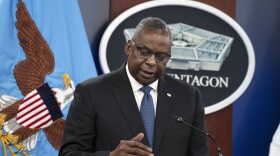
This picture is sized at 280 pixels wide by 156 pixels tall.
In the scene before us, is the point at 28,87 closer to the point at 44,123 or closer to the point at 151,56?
the point at 44,123

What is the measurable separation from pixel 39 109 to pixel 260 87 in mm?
1713

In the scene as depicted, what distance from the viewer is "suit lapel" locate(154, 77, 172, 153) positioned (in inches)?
78.9

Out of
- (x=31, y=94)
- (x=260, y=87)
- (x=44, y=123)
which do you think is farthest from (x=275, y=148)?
(x=31, y=94)

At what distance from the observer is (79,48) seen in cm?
316

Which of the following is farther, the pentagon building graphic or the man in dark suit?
the pentagon building graphic

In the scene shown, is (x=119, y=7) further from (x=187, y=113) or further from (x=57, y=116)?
(x=187, y=113)

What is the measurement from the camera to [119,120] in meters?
2.00

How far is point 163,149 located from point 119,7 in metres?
1.71

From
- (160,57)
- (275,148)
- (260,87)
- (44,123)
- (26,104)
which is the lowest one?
(275,148)

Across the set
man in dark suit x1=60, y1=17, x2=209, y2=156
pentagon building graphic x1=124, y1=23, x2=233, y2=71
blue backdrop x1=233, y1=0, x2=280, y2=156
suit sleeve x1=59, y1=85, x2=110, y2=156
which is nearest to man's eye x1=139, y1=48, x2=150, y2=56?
man in dark suit x1=60, y1=17, x2=209, y2=156

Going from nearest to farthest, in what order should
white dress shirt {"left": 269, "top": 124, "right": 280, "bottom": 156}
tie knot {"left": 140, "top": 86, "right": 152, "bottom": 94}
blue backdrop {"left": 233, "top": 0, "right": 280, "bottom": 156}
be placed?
tie knot {"left": 140, "top": 86, "right": 152, "bottom": 94} < white dress shirt {"left": 269, "top": 124, "right": 280, "bottom": 156} < blue backdrop {"left": 233, "top": 0, "right": 280, "bottom": 156}

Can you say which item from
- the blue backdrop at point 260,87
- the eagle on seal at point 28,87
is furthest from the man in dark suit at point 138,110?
the blue backdrop at point 260,87

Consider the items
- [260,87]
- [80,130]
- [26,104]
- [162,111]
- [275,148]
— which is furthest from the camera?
[260,87]

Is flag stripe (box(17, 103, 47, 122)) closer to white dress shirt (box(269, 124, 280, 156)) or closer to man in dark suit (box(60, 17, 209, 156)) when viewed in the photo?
man in dark suit (box(60, 17, 209, 156))
